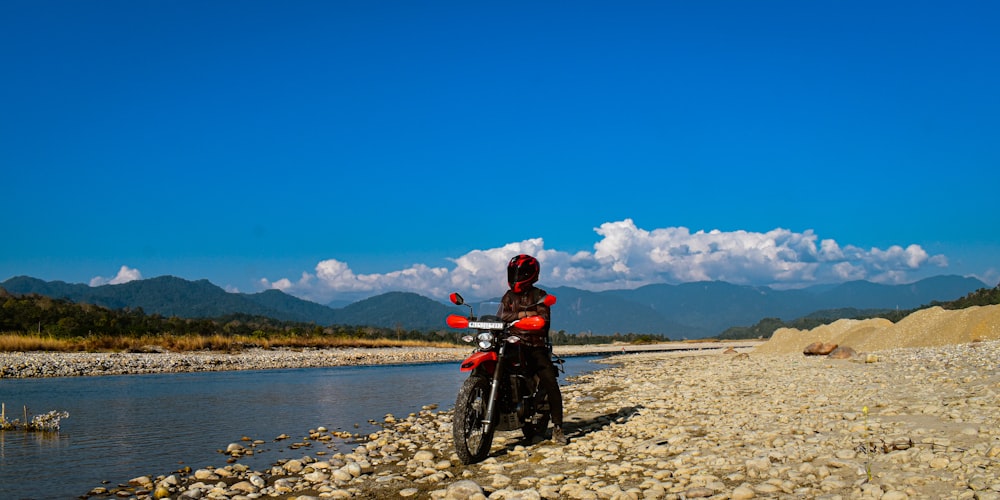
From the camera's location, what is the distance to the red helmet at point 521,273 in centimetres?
939

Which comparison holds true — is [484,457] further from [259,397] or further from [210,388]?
[210,388]

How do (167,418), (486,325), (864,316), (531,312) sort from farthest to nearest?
(864,316) < (167,418) < (531,312) < (486,325)

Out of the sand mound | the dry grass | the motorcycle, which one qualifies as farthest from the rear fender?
the dry grass

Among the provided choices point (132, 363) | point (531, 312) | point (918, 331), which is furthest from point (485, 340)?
point (132, 363)

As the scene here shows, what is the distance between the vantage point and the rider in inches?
365

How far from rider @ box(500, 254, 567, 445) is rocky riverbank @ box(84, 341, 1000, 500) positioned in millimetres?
848

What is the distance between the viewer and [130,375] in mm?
29156

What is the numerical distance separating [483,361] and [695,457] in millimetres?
2789

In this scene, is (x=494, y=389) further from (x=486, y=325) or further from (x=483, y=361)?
(x=486, y=325)

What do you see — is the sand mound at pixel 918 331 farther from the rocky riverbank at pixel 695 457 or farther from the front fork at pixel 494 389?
the front fork at pixel 494 389

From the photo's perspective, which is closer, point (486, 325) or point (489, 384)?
point (486, 325)

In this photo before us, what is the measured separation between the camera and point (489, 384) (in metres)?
8.90

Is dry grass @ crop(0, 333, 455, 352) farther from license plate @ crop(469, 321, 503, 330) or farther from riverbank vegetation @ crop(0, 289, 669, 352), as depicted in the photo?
license plate @ crop(469, 321, 503, 330)

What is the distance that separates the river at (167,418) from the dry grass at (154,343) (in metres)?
14.3
